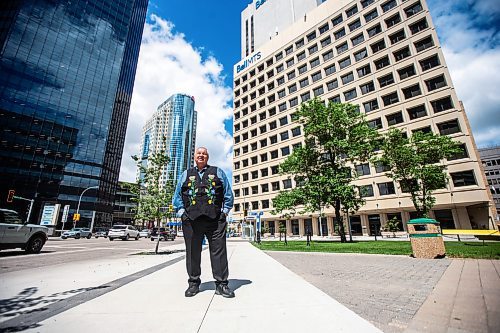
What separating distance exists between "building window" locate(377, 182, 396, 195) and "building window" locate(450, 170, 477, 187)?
19.7ft

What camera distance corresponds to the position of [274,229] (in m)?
43.5

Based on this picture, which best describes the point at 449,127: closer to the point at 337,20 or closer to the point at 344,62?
the point at 344,62

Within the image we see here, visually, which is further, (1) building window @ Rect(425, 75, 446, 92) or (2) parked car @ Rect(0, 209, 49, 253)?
(1) building window @ Rect(425, 75, 446, 92)

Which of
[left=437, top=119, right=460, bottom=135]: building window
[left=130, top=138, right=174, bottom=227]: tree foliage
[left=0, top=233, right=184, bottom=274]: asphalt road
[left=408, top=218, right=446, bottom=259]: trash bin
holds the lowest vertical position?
[left=0, top=233, right=184, bottom=274]: asphalt road

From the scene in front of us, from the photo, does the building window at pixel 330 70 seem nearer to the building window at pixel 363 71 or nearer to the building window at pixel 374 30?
the building window at pixel 363 71

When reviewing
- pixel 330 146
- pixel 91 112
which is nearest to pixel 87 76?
pixel 91 112

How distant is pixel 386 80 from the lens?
A: 32.6m

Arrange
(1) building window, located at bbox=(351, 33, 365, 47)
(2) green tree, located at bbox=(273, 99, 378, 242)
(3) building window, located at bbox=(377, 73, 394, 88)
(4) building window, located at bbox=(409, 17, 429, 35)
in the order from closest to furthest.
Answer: (2) green tree, located at bbox=(273, 99, 378, 242) → (4) building window, located at bbox=(409, 17, 429, 35) → (3) building window, located at bbox=(377, 73, 394, 88) → (1) building window, located at bbox=(351, 33, 365, 47)

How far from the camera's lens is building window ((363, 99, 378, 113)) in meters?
32.8

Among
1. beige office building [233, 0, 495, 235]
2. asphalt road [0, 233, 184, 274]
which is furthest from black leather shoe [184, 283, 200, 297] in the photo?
beige office building [233, 0, 495, 235]

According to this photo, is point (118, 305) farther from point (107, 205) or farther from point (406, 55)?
point (107, 205)

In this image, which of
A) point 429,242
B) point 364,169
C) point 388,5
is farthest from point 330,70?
point 429,242

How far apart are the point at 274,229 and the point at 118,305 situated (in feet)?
140

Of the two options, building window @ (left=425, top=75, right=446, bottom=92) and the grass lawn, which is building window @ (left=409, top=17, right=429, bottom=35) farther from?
the grass lawn
